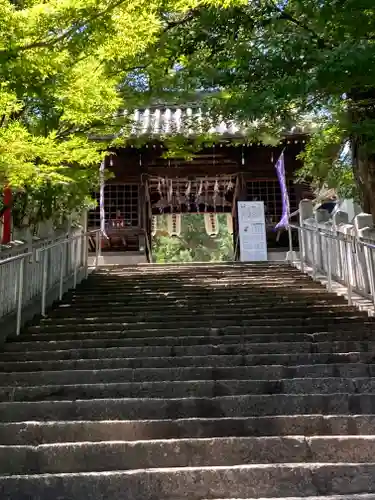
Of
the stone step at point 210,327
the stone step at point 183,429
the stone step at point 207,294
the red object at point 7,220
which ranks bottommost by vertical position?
the stone step at point 183,429

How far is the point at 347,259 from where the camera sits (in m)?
8.36

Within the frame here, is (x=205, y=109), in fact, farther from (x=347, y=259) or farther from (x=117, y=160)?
(x=117, y=160)

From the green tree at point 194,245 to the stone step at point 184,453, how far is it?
110ft

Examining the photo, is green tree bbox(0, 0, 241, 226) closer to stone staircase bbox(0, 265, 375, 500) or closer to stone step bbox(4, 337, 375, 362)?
stone step bbox(4, 337, 375, 362)

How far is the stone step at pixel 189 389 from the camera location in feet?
15.9

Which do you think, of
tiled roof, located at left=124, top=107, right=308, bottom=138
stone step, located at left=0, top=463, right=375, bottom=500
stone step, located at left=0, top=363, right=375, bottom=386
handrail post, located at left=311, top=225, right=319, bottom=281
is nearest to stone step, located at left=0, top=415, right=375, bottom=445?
stone step, located at left=0, top=463, right=375, bottom=500

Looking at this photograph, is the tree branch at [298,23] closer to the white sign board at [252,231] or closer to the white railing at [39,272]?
the white railing at [39,272]

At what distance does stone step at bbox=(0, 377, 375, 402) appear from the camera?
191 inches

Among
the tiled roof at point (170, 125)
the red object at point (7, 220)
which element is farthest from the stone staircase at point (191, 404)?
the tiled roof at point (170, 125)

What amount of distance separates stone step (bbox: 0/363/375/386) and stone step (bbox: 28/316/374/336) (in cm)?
148

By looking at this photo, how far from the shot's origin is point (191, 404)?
177 inches

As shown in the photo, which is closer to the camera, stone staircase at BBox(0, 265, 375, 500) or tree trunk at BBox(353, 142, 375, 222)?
stone staircase at BBox(0, 265, 375, 500)

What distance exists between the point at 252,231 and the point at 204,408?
10217 mm

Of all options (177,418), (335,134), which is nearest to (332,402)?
(177,418)
